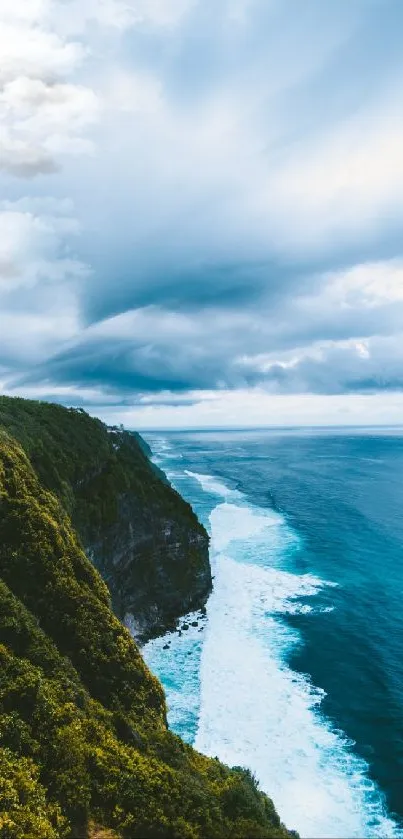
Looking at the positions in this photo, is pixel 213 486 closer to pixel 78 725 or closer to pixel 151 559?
pixel 151 559

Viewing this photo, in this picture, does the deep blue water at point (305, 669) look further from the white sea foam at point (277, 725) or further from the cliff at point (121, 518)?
the cliff at point (121, 518)

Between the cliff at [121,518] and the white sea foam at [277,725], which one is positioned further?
the cliff at [121,518]

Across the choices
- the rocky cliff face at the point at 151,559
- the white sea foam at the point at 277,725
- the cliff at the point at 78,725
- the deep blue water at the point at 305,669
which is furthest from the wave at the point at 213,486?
the cliff at the point at 78,725

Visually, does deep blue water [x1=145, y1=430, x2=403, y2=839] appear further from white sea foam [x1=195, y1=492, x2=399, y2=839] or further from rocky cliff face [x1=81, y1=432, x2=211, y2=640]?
rocky cliff face [x1=81, y1=432, x2=211, y2=640]

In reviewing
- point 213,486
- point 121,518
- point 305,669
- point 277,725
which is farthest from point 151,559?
point 213,486

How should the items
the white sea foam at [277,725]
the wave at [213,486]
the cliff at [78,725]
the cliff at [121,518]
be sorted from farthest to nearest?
the wave at [213,486] < the cliff at [121,518] < the white sea foam at [277,725] < the cliff at [78,725]
